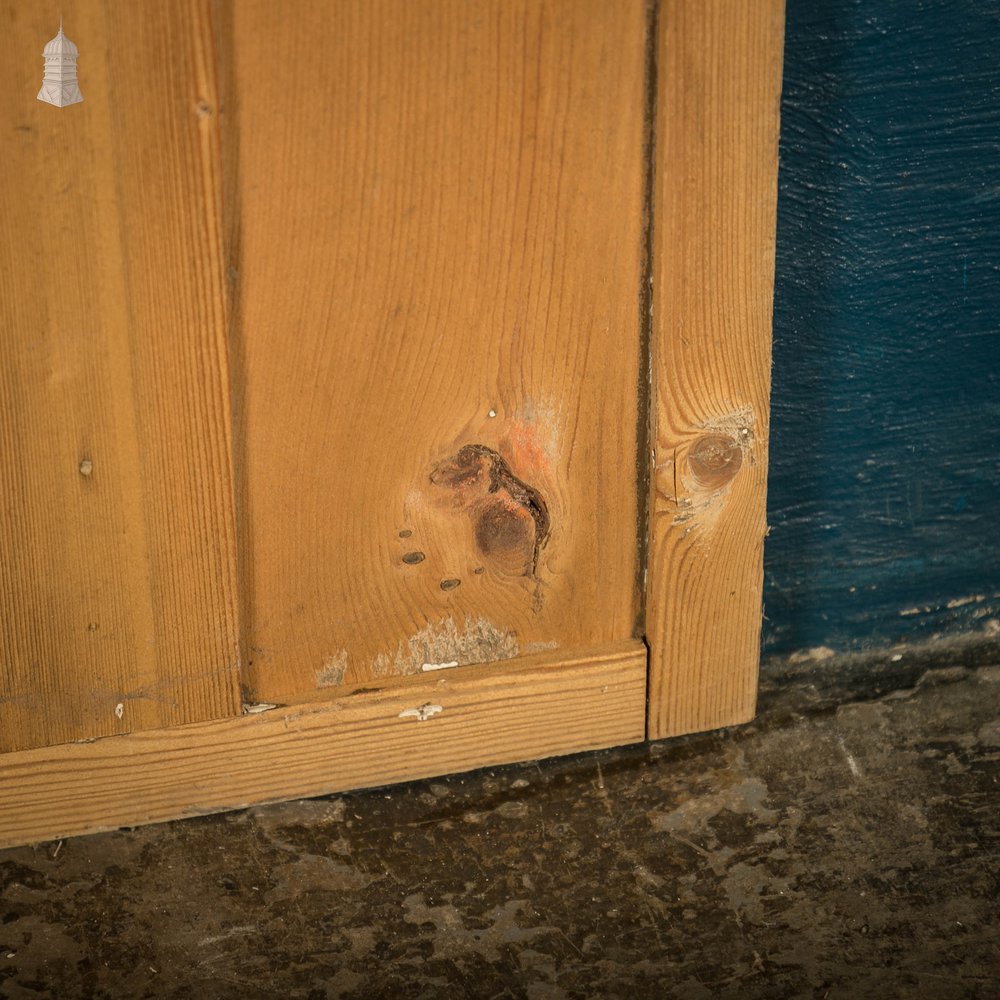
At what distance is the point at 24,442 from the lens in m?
1.07

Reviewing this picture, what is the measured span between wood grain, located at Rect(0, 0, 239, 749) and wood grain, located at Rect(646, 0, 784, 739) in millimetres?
445

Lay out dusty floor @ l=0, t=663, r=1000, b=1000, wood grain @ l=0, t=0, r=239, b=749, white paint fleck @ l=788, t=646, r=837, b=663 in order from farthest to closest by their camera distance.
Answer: white paint fleck @ l=788, t=646, r=837, b=663, dusty floor @ l=0, t=663, r=1000, b=1000, wood grain @ l=0, t=0, r=239, b=749

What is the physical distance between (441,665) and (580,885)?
280mm

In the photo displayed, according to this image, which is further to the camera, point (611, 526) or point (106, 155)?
point (611, 526)

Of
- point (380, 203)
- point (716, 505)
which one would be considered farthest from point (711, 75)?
point (716, 505)

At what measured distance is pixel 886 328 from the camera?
1397mm

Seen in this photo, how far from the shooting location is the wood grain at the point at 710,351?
1117mm

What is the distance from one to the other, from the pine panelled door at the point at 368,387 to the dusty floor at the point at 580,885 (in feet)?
0.19

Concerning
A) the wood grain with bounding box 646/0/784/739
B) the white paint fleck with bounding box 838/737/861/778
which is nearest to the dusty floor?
the white paint fleck with bounding box 838/737/861/778

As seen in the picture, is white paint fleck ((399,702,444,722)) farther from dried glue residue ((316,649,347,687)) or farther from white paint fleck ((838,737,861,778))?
white paint fleck ((838,737,861,778))

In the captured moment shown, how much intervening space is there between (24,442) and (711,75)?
74 centimetres

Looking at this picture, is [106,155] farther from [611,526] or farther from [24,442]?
[611,526]

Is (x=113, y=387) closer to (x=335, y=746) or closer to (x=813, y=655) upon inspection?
(x=335, y=746)

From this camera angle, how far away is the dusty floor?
109 cm
